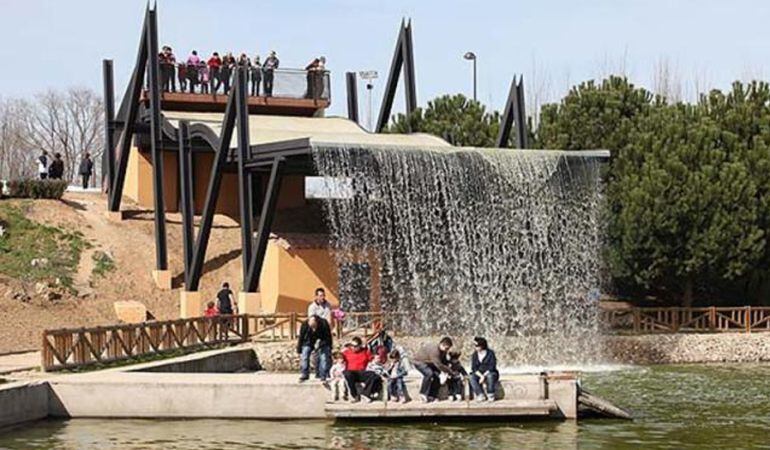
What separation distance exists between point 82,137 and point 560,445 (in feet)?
229

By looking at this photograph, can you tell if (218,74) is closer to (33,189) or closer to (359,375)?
(33,189)

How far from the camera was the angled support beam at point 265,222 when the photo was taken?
35500mm

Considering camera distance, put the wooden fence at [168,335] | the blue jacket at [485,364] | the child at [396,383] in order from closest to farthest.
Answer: the blue jacket at [485,364]
the child at [396,383]
the wooden fence at [168,335]

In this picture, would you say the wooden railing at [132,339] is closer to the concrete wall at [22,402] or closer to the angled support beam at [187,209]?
the concrete wall at [22,402]

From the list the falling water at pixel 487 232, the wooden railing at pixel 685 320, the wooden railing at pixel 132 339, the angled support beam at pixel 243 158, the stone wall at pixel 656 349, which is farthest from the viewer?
the wooden railing at pixel 685 320

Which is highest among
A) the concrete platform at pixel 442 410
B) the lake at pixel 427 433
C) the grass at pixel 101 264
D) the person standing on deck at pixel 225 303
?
the grass at pixel 101 264

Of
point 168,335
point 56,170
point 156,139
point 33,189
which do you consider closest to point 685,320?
point 168,335

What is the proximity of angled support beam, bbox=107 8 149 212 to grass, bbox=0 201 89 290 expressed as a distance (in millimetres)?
2489

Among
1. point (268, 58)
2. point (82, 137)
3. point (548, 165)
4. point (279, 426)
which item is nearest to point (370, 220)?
point (548, 165)

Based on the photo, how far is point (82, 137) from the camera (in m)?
85.1

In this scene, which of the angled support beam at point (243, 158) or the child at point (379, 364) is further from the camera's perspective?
the angled support beam at point (243, 158)

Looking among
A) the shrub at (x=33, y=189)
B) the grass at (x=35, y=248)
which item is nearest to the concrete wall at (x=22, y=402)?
the grass at (x=35, y=248)

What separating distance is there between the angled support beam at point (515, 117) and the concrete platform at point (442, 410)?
19791 millimetres

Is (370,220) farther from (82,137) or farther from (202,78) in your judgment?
(82,137)
